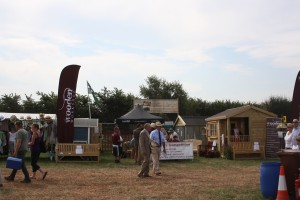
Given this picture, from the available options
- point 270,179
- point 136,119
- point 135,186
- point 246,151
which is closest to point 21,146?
point 135,186

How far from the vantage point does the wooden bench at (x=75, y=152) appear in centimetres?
1905

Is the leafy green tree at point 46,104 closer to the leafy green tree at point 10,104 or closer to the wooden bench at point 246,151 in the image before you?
the leafy green tree at point 10,104

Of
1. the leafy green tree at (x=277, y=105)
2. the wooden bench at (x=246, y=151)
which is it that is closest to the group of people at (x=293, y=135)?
the wooden bench at (x=246, y=151)

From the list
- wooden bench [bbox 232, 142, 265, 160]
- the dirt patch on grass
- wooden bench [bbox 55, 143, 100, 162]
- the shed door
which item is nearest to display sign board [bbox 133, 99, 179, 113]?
wooden bench [bbox 232, 142, 265, 160]

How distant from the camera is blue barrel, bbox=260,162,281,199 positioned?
8945mm

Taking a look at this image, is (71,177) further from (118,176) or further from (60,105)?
(60,105)

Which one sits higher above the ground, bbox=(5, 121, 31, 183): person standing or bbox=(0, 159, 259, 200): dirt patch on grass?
bbox=(5, 121, 31, 183): person standing

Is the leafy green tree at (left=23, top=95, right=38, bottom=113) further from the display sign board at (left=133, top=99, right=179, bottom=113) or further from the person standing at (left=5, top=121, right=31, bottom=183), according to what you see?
the person standing at (left=5, top=121, right=31, bottom=183)

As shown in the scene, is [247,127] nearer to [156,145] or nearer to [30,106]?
[156,145]

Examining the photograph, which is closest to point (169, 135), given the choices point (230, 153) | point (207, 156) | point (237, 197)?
point (207, 156)

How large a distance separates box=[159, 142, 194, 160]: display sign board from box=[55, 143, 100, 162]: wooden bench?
3212 millimetres

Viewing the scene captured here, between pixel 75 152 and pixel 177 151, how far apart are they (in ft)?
A: 15.9

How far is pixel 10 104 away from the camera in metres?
49.6

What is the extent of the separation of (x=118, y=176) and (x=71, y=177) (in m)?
1.46
